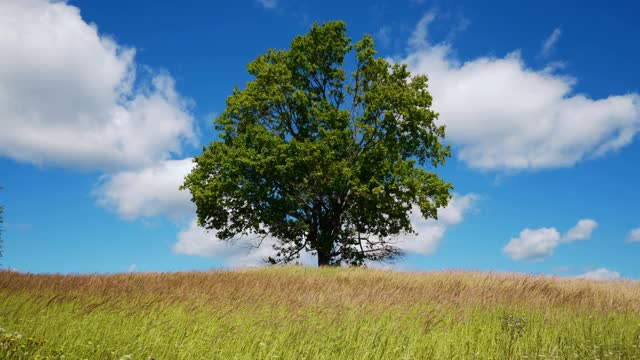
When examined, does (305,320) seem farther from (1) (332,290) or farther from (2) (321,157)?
(2) (321,157)

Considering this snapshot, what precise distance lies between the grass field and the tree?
26.5 ft

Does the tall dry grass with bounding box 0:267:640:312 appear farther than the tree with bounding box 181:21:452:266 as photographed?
No

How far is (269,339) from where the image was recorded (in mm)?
8297

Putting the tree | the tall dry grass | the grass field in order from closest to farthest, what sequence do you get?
the grass field → the tall dry grass → the tree

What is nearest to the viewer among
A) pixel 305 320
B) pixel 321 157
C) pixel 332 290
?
pixel 305 320

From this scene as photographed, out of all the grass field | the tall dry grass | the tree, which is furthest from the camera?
the tree

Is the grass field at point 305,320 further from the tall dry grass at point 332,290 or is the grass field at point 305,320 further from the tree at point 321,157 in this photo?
the tree at point 321,157

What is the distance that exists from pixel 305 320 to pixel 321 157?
13688 millimetres

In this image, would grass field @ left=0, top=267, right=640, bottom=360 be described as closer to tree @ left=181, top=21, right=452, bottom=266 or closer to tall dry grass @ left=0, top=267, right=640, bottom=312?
tall dry grass @ left=0, top=267, right=640, bottom=312

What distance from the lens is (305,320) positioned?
9930 mm

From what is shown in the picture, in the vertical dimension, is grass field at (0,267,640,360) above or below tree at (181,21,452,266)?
below

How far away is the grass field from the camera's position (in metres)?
7.78

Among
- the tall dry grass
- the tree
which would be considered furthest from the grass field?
the tree

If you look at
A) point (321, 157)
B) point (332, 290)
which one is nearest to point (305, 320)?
point (332, 290)
